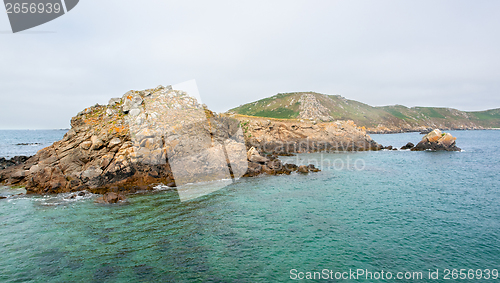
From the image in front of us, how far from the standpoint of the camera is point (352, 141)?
68.9m

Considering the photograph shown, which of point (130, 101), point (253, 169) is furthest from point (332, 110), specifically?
point (130, 101)

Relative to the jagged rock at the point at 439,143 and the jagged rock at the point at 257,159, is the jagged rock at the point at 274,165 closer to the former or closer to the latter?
the jagged rock at the point at 257,159

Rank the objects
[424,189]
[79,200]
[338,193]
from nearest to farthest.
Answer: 1. [79,200]
2. [338,193]
3. [424,189]

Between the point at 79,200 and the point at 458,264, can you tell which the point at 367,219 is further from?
the point at 79,200

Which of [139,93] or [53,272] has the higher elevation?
[139,93]

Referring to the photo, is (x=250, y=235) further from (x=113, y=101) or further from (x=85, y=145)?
(x=113, y=101)

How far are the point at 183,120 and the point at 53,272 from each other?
932 inches

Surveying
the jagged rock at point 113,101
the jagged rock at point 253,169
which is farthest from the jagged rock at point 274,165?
the jagged rock at point 113,101

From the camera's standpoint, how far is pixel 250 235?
14.6m

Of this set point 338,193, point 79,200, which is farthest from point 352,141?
point 79,200

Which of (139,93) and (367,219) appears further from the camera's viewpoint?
(139,93)

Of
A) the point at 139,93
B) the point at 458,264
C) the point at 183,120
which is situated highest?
the point at 139,93

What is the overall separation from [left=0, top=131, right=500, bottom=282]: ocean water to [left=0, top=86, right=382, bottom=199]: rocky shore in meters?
3.75

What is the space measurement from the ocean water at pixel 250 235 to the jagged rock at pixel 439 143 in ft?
138
